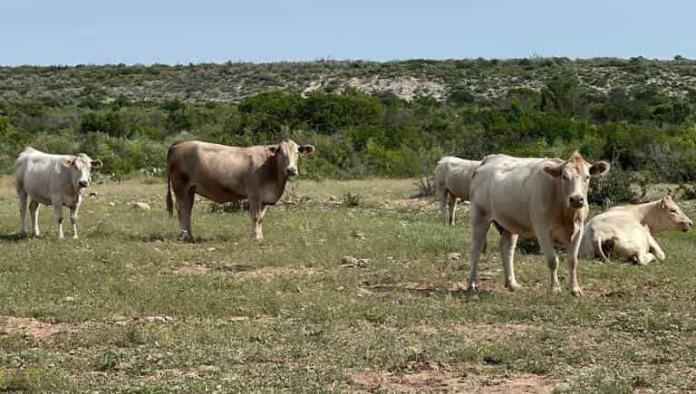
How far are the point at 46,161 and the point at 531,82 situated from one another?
57.7m

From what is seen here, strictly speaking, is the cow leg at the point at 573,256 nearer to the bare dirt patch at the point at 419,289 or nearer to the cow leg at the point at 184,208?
the bare dirt patch at the point at 419,289

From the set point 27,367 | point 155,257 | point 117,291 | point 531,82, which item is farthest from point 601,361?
point 531,82

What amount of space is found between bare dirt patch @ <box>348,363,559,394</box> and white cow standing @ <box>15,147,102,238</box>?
10.3 m

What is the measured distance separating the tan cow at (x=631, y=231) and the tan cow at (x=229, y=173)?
5411 millimetres

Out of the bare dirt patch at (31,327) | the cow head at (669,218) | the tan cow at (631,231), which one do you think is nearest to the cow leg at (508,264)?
the tan cow at (631,231)

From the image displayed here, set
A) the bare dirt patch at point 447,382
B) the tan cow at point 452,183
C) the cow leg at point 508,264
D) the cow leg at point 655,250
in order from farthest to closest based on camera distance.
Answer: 1. the tan cow at point 452,183
2. the cow leg at point 655,250
3. the cow leg at point 508,264
4. the bare dirt patch at point 447,382

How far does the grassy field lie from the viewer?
25.6 ft

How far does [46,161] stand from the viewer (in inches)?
709

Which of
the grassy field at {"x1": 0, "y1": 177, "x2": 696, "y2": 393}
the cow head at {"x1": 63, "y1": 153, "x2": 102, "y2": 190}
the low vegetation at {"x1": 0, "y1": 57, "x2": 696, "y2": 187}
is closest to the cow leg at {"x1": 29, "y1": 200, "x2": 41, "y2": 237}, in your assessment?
the grassy field at {"x1": 0, "y1": 177, "x2": 696, "y2": 393}

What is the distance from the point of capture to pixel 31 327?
9781mm

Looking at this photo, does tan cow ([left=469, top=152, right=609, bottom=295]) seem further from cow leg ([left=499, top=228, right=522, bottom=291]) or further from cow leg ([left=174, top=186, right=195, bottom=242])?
cow leg ([left=174, top=186, right=195, bottom=242])

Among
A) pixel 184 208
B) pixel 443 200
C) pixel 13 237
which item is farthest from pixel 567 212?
pixel 443 200

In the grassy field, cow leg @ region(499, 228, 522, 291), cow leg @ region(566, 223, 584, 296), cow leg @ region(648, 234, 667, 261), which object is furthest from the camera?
cow leg @ region(648, 234, 667, 261)

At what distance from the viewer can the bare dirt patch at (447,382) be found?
24.7ft
